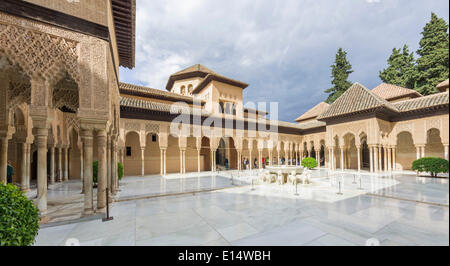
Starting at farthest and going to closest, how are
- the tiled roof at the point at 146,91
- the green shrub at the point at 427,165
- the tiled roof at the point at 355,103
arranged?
the tiled roof at the point at 146,91, the tiled roof at the point at 355,103, the green shrub at the point at 427,165

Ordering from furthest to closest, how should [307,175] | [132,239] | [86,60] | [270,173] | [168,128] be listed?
[168,128] → [270,173] → [307,175] → [86,60] → [132,239]

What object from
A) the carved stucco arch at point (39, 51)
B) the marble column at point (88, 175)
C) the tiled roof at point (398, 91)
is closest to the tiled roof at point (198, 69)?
the carved stucco arch at point (39, 51)

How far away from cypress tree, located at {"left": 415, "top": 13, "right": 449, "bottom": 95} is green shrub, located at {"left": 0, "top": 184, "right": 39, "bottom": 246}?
4.45 meters

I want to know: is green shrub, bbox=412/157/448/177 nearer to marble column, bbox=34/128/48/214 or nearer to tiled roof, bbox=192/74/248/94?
marble column, bbox=34/128/48/214

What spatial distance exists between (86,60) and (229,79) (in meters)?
16.2

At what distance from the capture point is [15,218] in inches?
87.7

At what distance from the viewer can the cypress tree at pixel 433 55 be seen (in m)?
1.32

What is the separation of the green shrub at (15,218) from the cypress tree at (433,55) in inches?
175

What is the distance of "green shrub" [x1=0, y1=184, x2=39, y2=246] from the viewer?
6.93 feet

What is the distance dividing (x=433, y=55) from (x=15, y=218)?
4717mm

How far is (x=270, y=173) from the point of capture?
1035 centimetres

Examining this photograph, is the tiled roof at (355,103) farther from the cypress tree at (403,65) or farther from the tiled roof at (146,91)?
the tiled roof at (146,91)

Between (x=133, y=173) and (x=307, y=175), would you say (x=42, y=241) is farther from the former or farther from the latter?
(x=133, y=173)
